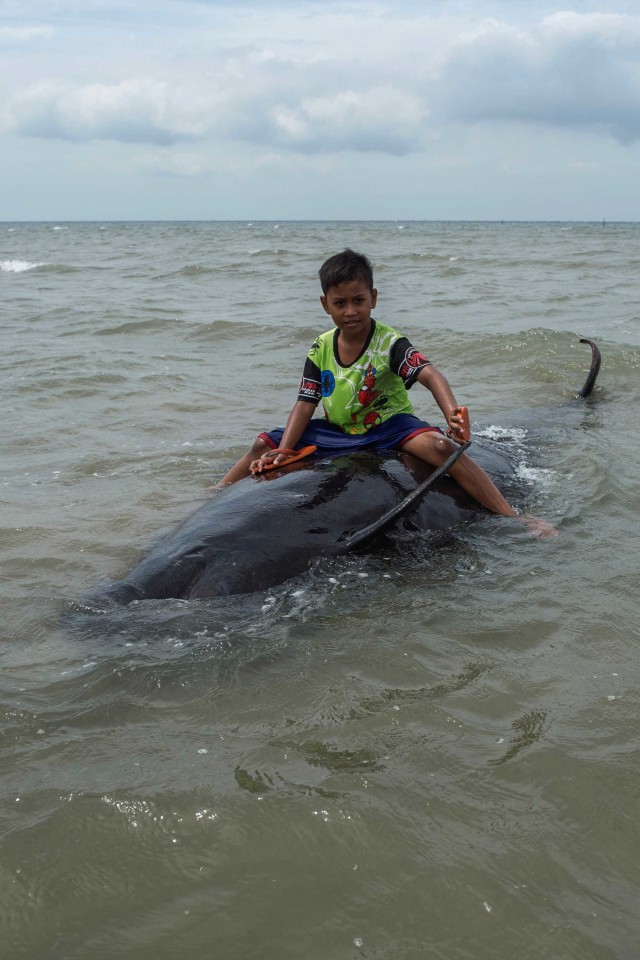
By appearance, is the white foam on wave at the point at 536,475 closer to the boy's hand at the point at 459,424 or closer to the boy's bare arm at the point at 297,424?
the boy's hand at the point at 459,424

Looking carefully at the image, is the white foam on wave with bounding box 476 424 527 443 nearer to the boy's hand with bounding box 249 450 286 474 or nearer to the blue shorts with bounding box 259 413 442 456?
the blue shorts with bounding box 259 413 442 456

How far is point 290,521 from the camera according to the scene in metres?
3.87

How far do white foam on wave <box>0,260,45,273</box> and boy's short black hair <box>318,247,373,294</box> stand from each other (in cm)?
2139

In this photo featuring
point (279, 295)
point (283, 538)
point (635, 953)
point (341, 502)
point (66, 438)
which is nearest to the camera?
point (635, 953)

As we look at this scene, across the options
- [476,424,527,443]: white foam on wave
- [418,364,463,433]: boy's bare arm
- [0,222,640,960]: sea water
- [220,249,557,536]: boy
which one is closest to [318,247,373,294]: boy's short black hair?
[220,249,557,536]: boy

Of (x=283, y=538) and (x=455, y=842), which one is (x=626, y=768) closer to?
(x=455, y=842)

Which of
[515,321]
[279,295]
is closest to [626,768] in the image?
[515,321]

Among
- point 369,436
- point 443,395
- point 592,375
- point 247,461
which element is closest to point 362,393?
point 369,436

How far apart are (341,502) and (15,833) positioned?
2.15 m

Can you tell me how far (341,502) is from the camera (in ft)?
13.3

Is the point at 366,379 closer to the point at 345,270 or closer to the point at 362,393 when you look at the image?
the point at 362,393

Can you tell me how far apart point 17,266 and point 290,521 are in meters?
24.1

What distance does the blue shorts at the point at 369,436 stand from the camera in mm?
4668

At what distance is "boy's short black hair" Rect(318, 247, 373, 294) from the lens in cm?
442
